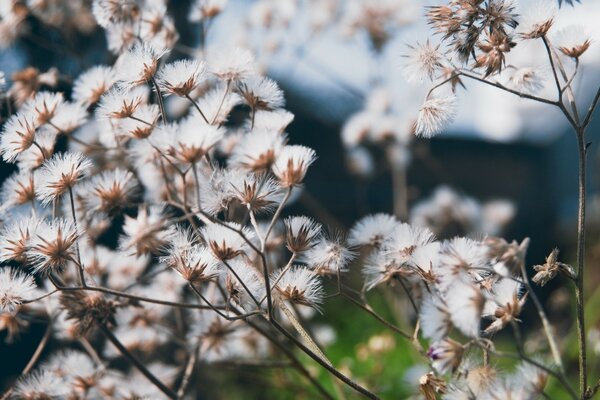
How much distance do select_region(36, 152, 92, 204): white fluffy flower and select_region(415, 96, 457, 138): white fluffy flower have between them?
621 mm

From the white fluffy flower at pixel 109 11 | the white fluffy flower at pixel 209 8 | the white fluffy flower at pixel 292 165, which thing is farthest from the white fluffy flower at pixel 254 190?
the white fluffy flower at pixel 209 8

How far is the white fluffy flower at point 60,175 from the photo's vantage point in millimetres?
1350

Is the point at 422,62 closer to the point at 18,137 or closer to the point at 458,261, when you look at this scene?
the point at 458,261

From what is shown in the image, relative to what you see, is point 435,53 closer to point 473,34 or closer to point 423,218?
point 473,34

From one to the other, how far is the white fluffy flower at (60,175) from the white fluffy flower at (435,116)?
0.62 meters

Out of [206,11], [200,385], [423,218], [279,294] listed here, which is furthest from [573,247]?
[279,294]

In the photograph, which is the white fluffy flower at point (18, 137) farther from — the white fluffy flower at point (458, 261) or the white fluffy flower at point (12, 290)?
the white fluffy flower at point (458, 261)

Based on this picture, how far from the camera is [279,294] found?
4.44 feet

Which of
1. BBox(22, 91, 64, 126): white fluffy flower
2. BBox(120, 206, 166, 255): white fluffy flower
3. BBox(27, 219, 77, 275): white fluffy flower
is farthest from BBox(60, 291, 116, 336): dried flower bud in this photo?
BBox(22, 91, 64, 126): white fluffy flower

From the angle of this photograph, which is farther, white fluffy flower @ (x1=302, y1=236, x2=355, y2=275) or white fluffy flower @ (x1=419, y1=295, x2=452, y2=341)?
white fluffy flower @ (x1=302, y1=236, x2=355, y2=275)

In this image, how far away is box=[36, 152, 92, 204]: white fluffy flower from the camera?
4.43 feet

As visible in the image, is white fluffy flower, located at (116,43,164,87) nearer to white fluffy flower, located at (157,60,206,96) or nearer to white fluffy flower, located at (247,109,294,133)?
white fluffy flower, located at (157,60,206,96)

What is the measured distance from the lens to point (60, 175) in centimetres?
135

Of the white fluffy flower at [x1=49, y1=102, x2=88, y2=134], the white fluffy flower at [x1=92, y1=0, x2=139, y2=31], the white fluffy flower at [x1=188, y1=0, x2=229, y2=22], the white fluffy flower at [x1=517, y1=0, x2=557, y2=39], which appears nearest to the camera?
the white fluffy flower at [x1=517, y1=0, x2=557, y2=39]
